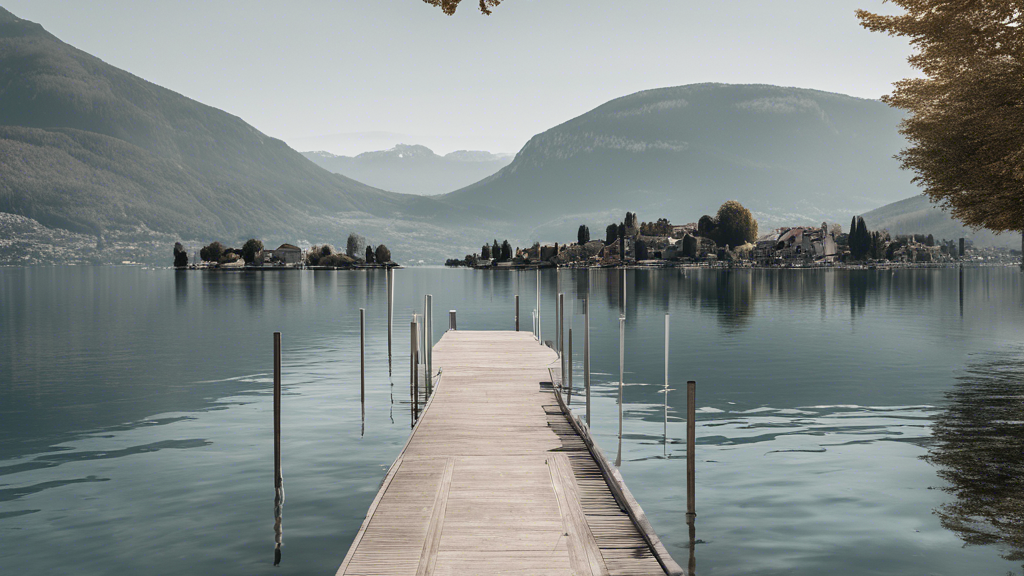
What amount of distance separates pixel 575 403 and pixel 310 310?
62454mm

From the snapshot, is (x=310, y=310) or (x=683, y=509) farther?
(x=310, y=310)

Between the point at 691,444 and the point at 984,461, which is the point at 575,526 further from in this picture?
the point at 984,461

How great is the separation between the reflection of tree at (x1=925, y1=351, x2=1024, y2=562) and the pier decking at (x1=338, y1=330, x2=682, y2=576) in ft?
22.9

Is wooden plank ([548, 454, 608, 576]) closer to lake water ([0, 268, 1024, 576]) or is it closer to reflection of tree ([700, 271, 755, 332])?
lake water ([0, 268, 1024, 576])

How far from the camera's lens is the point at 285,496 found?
1750 cm

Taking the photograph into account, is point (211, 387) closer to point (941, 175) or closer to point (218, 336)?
point (218, 336)

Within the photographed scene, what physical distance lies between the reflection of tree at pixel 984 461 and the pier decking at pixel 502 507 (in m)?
6.98

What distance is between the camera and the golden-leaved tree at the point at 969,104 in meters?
28.0

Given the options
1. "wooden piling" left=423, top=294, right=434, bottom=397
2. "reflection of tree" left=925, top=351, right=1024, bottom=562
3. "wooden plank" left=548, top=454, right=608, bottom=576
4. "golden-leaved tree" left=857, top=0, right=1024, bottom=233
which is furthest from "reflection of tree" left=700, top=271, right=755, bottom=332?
"wooden plank" left=548, top=454, right=608, bottom=576

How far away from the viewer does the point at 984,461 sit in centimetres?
2011

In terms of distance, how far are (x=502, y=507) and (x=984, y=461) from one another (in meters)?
13.9

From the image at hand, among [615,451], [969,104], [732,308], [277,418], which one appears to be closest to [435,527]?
[277,418]

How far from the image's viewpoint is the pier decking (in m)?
11.1

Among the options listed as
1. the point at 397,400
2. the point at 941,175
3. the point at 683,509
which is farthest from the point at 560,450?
the point at 941,175
